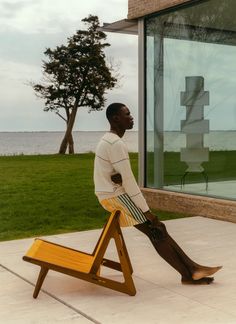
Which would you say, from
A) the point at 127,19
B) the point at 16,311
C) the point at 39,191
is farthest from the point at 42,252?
the point at 39,191

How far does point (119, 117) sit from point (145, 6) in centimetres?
673

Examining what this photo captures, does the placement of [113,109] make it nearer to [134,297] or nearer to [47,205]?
[134,297]

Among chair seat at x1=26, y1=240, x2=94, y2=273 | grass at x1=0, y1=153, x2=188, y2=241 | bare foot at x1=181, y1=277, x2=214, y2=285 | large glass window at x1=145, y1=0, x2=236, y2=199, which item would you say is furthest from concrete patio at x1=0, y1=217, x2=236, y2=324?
large glass window at x1=145, y1=0, x2=236, y2=199

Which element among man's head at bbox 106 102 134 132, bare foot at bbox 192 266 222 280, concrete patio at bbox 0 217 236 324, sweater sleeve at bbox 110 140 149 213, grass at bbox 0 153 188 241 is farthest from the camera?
grass at bbox 0 153 188 241

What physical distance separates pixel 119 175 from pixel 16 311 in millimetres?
1419

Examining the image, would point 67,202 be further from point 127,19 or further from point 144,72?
point 127,19

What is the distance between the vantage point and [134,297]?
16.1ft

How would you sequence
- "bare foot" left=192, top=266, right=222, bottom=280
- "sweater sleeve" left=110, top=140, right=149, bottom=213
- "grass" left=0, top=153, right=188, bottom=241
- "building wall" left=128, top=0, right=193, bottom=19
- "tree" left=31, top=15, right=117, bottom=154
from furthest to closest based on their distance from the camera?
"tree" left=31, top=15, right=117, bottom=154
"building wall" left=128, top=0, right=193, bottom=19
"grass" left=0, top=153, right=188, bottom=241
"bare foot" left=192, top=266, right=222, bottom=280
"sweater sleeve" left=110, top=140, right=149, bottom=213

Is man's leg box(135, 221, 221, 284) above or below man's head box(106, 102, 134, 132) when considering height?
below

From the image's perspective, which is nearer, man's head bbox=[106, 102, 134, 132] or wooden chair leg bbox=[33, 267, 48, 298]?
wooden chair leg bbox=[33, 267, 48, 298]

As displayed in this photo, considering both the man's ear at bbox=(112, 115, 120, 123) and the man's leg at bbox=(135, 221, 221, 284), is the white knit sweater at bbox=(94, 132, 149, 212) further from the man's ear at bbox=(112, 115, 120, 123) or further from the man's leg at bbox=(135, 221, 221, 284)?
the man's leg at bbox=(135, 221, 221, 284)

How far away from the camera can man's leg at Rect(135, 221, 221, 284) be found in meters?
4.96

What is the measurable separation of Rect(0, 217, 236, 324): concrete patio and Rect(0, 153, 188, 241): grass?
2211mm

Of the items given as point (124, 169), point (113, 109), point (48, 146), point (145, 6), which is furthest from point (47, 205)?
point (48, 146)
